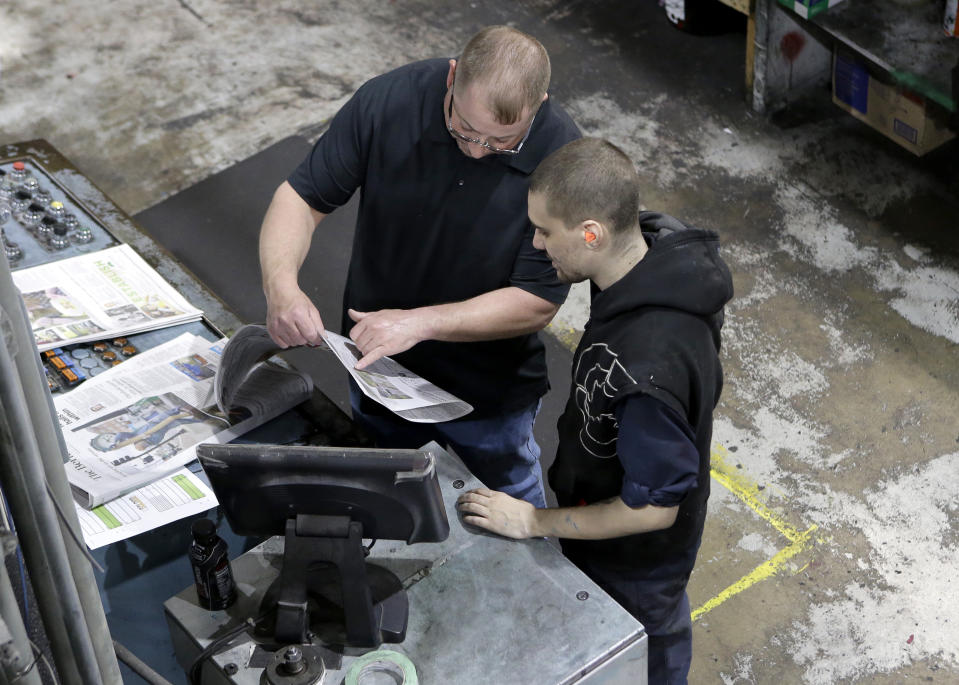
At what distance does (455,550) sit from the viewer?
6.72 ft

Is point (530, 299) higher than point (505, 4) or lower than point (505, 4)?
higher

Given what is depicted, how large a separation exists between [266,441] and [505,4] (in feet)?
12.6

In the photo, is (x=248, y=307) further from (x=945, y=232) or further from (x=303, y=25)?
(x=945, y=232)

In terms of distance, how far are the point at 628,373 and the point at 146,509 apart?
3.71 ft

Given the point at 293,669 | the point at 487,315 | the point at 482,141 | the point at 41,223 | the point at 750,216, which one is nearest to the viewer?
the point at 293,669

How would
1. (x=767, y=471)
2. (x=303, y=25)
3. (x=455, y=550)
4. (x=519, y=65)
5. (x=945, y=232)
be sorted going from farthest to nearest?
(x=303, y=25)
(x=945, y=232)
(x=767, y=471)
(x=519, y=65)
(x=455, y=550)

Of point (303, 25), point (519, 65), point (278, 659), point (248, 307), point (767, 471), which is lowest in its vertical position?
point (767, 471)

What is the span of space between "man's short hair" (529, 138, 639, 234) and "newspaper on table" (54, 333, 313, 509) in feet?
3.04

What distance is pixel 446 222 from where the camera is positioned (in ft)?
8.10

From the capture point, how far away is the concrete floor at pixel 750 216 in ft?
10.4

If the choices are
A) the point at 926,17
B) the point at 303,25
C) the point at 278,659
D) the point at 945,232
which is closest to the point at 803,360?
the point at 945,232

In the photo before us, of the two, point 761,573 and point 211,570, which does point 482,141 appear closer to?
point 211,570

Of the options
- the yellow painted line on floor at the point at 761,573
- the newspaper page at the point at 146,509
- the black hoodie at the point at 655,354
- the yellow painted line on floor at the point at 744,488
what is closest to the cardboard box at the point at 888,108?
the yellow painted line on floor at the point at 744,488

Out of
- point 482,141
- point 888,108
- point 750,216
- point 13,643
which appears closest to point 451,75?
→ point 482,141
